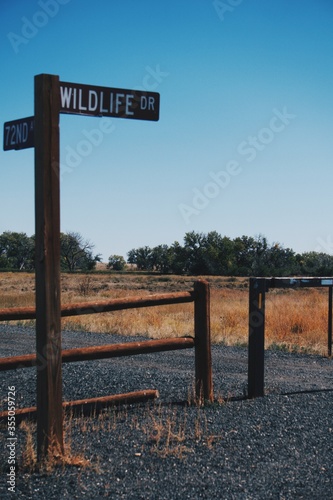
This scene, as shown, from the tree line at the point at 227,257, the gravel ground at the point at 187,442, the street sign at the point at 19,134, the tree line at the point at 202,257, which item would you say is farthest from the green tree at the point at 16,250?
the street sign at the point at 19,134

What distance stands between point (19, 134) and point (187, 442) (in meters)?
2.89

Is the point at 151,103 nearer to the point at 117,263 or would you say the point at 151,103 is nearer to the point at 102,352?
the point at 102,352

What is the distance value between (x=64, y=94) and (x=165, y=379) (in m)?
4.10

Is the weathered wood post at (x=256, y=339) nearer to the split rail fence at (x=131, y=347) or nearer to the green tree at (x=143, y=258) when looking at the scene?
the split rail fence at (x=131, y=347)

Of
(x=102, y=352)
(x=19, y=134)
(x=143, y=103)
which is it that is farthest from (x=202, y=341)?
(x=19, y=134)

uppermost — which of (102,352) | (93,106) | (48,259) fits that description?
(93,106)

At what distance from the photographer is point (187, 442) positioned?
5070 mm

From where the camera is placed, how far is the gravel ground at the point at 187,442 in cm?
417

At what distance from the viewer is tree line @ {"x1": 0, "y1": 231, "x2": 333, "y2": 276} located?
51500 mm

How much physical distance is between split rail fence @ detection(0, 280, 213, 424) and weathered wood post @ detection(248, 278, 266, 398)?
1.74ft

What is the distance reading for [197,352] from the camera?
647 cm

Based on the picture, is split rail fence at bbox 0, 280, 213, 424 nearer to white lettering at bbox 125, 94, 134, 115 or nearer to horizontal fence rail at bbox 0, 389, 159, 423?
horizontal fence rail at bbox 0, 389, 159, 423

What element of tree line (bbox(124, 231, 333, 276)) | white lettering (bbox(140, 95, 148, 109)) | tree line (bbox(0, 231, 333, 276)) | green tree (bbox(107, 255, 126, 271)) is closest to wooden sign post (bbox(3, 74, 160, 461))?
white lettering (bbox(140, 95, 148, 109))

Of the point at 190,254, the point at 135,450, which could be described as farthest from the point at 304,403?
the point at 190,254
